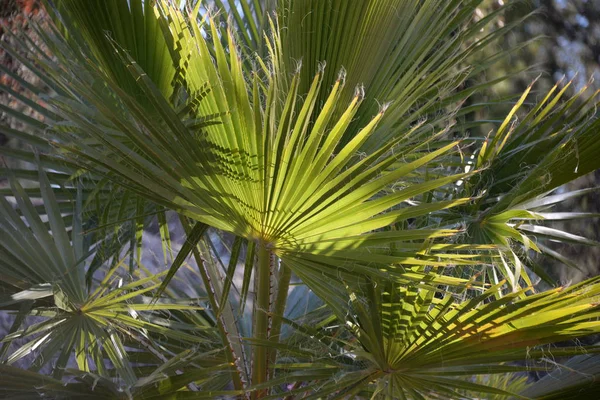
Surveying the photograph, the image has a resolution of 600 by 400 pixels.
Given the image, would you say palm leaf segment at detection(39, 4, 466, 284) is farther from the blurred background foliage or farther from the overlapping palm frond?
the blurred background foliage

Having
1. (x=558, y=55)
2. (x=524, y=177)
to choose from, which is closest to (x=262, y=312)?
(x=524, y=177)

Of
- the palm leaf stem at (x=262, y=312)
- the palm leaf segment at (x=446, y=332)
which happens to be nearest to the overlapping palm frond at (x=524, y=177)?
the palm leaf segment at (x=446, y=332)

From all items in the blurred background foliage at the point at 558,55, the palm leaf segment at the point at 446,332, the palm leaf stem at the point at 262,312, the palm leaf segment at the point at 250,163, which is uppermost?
the blurred background foliage at the point at 558,55

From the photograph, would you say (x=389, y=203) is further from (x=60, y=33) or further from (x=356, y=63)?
(x=60, y=33)

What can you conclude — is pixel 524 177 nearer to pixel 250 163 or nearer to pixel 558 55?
pixel 250 163

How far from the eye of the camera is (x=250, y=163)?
0.90 m

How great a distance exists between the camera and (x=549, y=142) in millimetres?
1175

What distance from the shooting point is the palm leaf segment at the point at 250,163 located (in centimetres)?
85

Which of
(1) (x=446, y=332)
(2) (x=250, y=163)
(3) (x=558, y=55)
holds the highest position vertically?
(3) (x=558, y=55)

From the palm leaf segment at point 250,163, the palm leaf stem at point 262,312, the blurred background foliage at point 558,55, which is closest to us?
the palm leaf segment at point 250,163

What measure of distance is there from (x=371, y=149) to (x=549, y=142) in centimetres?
31

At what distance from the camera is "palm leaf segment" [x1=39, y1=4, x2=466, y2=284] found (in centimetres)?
85

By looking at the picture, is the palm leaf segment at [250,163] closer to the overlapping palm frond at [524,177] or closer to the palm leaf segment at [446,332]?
the palm leaf segment at [446,332]

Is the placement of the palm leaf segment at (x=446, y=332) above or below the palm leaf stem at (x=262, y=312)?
below
